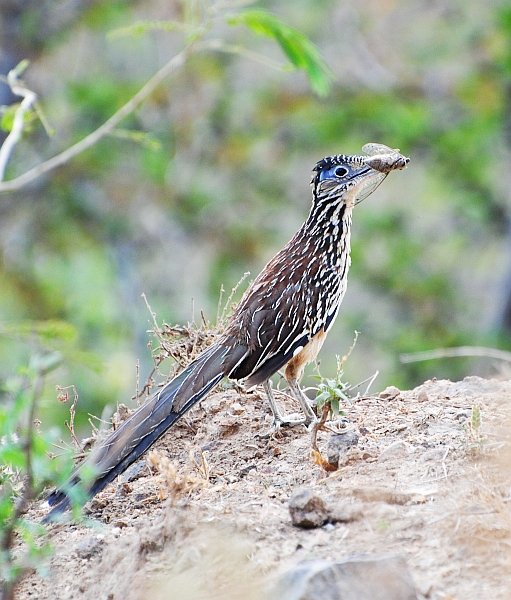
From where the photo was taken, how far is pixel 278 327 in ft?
21.3

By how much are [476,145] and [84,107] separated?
6145 millimetres

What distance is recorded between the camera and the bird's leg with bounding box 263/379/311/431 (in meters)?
6.39

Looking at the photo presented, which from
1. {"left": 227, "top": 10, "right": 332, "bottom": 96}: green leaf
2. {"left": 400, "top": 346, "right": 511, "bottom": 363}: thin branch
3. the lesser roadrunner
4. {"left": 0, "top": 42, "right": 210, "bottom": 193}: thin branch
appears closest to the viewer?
the lesser roadrunner

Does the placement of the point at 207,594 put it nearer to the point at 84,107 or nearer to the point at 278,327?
the point at 278,327

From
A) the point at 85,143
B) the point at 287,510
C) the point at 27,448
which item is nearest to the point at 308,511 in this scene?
the point at 287,510

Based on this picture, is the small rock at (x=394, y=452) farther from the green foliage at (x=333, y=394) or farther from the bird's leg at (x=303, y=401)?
the bird's leg at (x=303, y=401)

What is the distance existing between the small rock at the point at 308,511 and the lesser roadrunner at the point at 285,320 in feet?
3.76

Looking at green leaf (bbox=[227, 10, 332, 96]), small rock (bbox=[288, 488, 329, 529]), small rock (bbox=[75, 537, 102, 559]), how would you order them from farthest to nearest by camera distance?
green leaf (bbox=[227, 10, 332, 96]) → small rock (bbox=[75, 537, 102, 559]) → small rock (bbox=[288, 488, 329, 529])

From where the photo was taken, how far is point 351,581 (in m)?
4.00

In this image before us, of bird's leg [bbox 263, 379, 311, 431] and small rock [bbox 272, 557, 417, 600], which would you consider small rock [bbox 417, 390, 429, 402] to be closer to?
bird's leg [bbox 263, 379, 311, 431]

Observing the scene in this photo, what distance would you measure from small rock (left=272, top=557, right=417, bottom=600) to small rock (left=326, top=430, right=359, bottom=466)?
141 centimetres

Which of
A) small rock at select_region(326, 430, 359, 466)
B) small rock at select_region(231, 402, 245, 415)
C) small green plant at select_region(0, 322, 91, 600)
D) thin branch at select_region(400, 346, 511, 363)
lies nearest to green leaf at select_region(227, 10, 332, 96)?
thin branch at select_region(400, 346, 511, 363)

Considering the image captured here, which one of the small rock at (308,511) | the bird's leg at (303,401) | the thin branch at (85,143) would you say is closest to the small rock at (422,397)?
the bird's leg at (303,401)

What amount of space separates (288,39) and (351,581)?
3870mm
